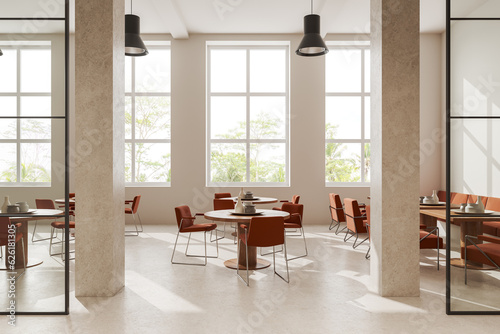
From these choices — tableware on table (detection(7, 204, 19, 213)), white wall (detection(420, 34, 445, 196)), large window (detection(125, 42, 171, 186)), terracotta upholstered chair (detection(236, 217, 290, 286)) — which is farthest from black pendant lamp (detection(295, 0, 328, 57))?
tableware on table (detection(7, 204, 19, 213))

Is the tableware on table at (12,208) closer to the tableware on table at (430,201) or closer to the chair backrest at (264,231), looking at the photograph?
the chair backrest at (264,231)

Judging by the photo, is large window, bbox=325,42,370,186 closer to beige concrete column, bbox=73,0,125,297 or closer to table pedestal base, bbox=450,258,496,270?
table pedestal base, bbox=450,258,496,270

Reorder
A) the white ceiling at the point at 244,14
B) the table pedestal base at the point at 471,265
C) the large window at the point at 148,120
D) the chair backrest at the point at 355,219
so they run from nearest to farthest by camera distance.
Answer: the table pedestal base at the point at 471,265
the chair backrest at the point at 355,219
the white ceiling at the point at 244,14
the large window at the point at 148,120

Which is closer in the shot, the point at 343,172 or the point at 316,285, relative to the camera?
the point at 316,285

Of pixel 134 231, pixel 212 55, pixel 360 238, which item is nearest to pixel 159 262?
pixel 134 231

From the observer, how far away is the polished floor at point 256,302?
3.35 meters

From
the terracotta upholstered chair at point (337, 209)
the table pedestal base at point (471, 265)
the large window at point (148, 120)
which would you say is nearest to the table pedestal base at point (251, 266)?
the terracotta upholstered chair at point (337, 209)

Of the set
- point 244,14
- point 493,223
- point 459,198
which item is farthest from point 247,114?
point 493,223

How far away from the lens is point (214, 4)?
789 cm

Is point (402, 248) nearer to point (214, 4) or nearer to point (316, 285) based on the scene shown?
point (316, 285)

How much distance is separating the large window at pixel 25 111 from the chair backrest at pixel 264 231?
6.64 meters

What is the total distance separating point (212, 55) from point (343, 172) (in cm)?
474

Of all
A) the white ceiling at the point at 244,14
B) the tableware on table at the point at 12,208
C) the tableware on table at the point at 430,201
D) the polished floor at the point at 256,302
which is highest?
the white ceiling at the point at 244,14

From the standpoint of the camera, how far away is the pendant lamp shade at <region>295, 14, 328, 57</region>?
20.2 ft
